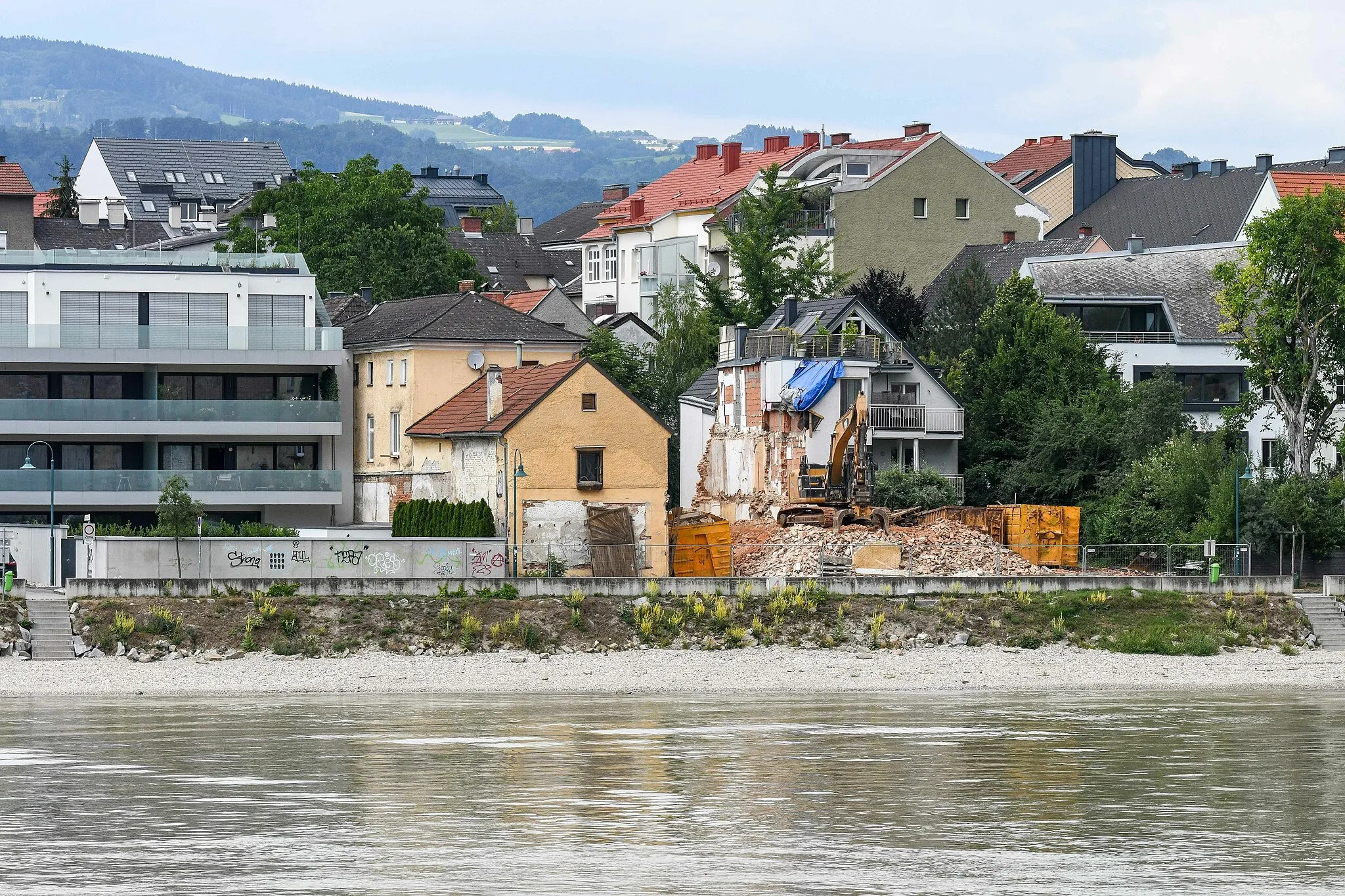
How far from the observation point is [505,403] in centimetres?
6544

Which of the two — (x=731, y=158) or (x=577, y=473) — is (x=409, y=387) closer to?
(x=577, y=473)

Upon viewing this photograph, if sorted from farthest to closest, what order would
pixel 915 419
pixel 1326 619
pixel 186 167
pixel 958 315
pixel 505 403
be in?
1. pixel 186 167
2. pixel 958 315
3. pixel 915 419
4. pixel 505 403
5. pixel 1326 619

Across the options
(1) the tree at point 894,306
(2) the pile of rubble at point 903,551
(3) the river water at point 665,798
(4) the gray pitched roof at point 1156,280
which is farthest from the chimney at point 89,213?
(3) the river water at point 665,798

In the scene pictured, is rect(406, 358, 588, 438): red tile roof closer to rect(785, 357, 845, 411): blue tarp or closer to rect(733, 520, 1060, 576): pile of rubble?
rect(733, 520, 1060, 576): pile of rubble

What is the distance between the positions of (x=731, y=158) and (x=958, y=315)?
3796 cm

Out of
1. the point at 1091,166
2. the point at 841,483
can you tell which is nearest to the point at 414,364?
the point at 841,483

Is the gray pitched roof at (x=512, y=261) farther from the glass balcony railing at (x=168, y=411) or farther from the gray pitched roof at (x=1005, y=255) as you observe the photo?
the glass balcony railing at (x=168, y=411)

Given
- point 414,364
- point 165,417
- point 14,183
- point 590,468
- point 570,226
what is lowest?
point 590,468

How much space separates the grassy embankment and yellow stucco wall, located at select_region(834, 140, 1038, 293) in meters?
44.5

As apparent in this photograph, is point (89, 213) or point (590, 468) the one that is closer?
point (590, 468)

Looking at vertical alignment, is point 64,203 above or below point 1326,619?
above

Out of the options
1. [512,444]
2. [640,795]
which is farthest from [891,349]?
[640,795]

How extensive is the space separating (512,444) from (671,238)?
51.1m

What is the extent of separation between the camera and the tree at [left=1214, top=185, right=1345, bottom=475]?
7050 centimetres
